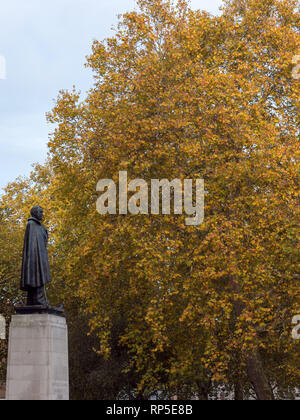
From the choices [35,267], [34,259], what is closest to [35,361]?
[35,267]

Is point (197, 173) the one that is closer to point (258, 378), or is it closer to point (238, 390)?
point (258, 378)

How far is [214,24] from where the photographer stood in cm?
2477

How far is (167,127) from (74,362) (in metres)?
14.7

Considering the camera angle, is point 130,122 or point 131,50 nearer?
point 130,122

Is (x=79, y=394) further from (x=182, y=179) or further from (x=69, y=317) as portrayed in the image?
(x=182, y=179)

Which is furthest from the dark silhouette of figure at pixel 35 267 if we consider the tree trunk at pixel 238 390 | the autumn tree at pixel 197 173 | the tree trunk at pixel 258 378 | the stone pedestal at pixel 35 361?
the tree trunk at pixel 238 390

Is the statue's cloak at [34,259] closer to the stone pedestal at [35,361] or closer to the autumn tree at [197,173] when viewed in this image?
the stone pedestal at [35,361]

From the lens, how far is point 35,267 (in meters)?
14.4

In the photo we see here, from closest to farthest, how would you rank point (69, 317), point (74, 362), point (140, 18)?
point (140, 18), point (74, 362), point (69, 317)

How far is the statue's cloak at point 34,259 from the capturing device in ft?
46.8

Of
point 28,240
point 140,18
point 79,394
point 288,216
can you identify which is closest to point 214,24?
point 140,18

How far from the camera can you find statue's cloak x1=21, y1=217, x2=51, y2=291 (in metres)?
14.3

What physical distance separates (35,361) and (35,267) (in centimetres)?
242

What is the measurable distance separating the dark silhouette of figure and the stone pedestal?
649 millimetres
